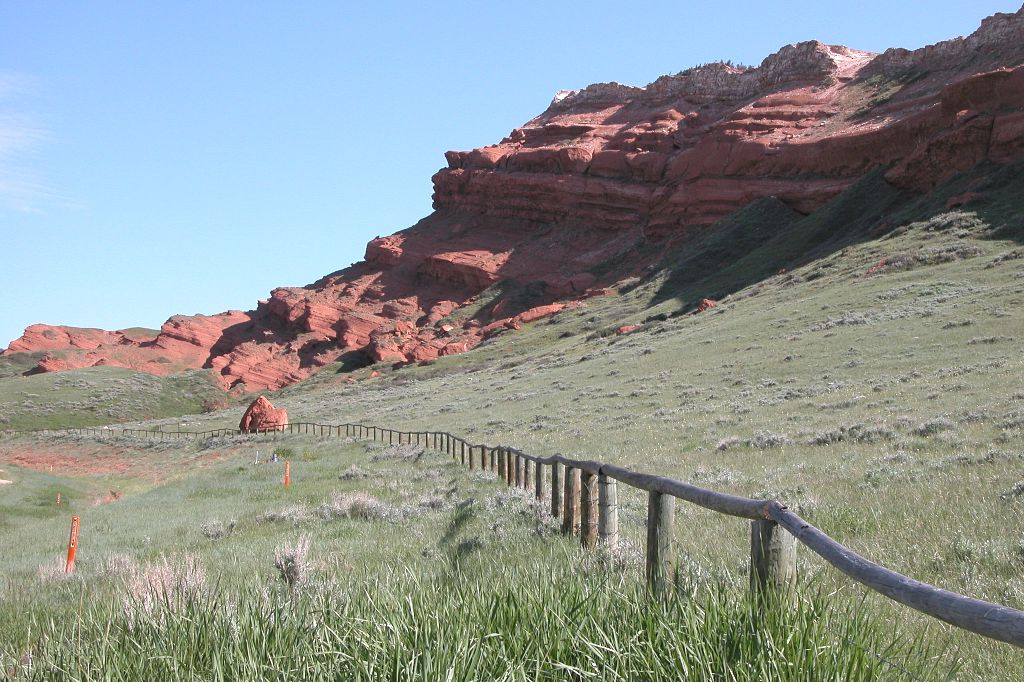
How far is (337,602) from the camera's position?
4.31 meters

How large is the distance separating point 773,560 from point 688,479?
8.49 m

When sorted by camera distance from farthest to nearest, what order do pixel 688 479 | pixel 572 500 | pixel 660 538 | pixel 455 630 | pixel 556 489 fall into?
pixel 688 479, pixel 556 489, pixel 572 500, pixel 660 538, pixel 455 630

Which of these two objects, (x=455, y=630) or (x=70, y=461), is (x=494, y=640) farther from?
(x=70, y=461)

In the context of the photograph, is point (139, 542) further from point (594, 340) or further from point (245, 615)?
point (594, 340)

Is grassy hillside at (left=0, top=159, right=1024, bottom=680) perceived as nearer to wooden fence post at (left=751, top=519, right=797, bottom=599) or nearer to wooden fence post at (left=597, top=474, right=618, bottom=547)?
wooden fence post at (left=751, top=519, right=797, bottom=599)

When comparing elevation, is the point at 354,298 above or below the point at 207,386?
above

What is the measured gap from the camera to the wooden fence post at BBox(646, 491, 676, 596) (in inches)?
192

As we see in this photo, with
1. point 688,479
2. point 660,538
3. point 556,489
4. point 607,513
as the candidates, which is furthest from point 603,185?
point 660,538

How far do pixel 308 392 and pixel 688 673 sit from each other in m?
80.2

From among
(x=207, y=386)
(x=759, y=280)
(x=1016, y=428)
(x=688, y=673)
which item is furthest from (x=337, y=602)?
(x=207, y=386)

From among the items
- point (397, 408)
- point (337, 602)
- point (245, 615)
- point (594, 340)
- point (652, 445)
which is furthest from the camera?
point (594, 340)

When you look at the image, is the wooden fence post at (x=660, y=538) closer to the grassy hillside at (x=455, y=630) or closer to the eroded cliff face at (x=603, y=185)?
the grassy hillside at (x=455, y=630)

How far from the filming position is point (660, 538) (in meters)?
5.07

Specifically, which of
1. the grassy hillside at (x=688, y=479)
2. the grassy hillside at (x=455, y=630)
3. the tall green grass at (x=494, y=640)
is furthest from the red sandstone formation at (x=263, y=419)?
the tall green grass at (x=494, y=640)
